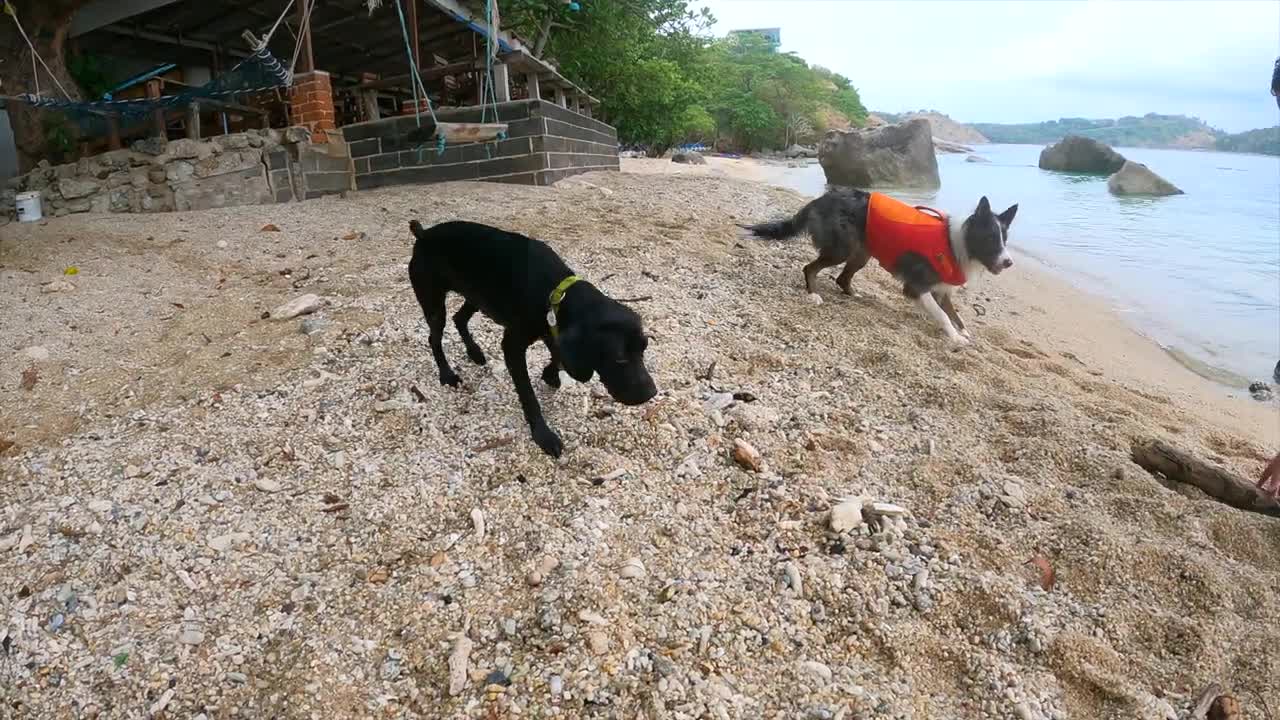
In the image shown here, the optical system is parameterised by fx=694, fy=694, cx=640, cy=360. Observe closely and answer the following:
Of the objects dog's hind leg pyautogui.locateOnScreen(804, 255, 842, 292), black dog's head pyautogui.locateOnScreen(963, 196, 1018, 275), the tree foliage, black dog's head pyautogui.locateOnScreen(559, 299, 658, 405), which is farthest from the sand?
the tree foliage

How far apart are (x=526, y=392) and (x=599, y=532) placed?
0.76 m

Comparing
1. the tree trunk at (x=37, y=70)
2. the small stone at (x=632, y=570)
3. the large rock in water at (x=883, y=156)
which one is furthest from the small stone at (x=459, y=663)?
the large rock in water at (x=883, y=156)

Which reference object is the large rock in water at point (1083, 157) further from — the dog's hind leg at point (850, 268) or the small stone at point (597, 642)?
the small stone at point (597, 642)

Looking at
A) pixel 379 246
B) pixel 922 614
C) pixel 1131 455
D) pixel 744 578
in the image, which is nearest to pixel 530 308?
pixel 744 578

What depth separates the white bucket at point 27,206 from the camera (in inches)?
280

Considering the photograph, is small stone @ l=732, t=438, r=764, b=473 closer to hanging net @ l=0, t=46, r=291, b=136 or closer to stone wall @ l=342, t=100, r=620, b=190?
hanging net @ l=0, t=46, r=291, b=136

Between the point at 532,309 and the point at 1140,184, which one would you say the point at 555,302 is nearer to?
the point at 532,309

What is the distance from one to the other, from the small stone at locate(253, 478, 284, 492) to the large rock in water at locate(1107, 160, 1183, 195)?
26.8 metres

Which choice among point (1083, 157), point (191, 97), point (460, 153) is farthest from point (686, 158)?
point (191, 97)

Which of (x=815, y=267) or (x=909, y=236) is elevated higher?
(x=909, y=236)

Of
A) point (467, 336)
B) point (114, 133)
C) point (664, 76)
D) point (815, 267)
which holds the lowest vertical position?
point (467, 336)

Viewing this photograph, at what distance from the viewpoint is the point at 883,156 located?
24.7m

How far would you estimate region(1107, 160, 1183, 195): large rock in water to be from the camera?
22.5 metres

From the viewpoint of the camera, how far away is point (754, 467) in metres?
2.84
